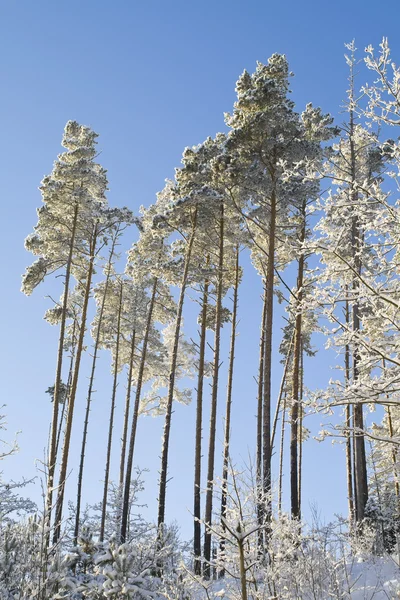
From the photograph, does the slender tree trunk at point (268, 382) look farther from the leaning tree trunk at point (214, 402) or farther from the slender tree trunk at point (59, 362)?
the slender tree trunk at point (59, 362)

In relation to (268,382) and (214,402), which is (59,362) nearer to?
(214,402)

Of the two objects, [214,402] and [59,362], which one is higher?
[59,362]

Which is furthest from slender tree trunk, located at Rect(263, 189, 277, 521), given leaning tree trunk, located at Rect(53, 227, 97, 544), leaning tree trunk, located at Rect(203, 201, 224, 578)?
leaning tree trunk, located at Rect(53, 227, 97, 544)

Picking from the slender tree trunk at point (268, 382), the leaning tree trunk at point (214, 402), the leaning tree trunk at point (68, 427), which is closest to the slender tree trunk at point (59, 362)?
the leaning tree trunk at point (68, 427)

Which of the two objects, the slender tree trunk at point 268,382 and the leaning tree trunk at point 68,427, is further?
the leaning tree trunk at point 68,427

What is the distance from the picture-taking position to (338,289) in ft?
23.6

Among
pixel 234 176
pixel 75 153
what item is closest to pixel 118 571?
pixel 234 176

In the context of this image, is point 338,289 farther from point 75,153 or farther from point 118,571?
point 75,153

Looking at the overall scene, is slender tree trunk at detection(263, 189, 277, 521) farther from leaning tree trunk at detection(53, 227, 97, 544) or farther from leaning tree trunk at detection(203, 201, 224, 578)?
leaning tree trunk at detection(53, 227, 97, 544)

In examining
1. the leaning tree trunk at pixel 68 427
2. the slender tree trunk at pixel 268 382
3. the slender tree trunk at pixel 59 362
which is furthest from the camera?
the slender tree trunk at pixel 59 362

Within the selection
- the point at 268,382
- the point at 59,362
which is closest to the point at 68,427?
the point at 59,362

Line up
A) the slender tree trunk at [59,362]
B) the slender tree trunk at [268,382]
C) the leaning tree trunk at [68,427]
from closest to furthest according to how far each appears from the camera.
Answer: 1. the slender tree trunk at [268,382]
2. the leaning tree trunk at [68,427]
3. the slender tree trunk at [59,362]

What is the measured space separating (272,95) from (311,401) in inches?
478

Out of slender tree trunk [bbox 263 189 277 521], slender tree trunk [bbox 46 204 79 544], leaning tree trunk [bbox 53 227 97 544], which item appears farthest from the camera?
slender tree trunk [bbox 46 204 79 544]
